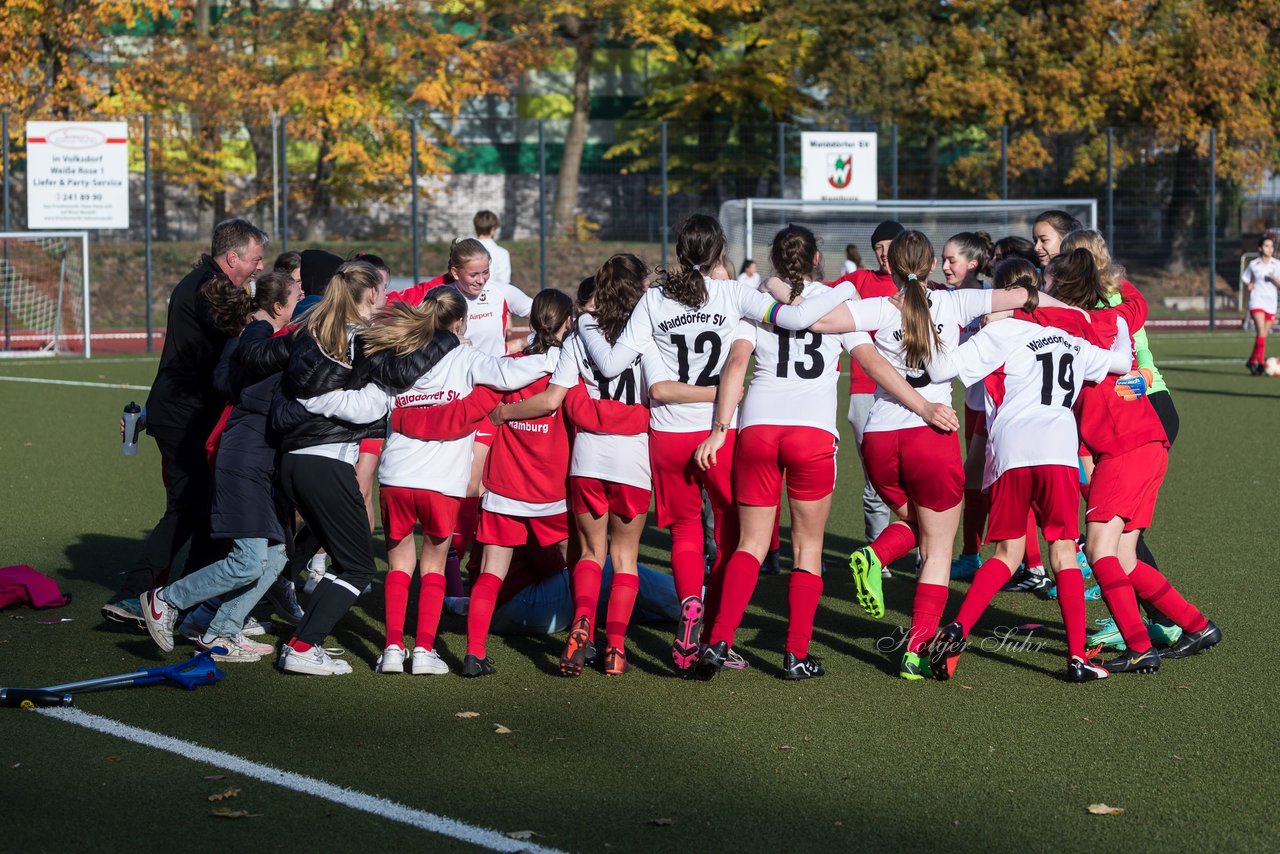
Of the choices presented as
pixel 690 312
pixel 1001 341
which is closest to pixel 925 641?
pixel 1001 341

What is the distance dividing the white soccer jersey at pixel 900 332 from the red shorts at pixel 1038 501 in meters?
0.44

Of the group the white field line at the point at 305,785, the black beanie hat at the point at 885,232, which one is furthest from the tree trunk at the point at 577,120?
the white field line at the point at 305,785

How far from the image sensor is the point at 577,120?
42.2 metres

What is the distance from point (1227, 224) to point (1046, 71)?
6.58 m

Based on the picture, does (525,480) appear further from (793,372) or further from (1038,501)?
(1038,501)

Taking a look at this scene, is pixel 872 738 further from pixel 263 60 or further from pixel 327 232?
pixel 263 60

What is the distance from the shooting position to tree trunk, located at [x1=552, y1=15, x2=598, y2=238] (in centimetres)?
3944

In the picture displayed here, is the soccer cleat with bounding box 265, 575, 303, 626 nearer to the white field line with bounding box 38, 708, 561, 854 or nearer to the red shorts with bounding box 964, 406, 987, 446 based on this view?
the white field line with bounding box 38, 708, 561, 854

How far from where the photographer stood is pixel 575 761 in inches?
203

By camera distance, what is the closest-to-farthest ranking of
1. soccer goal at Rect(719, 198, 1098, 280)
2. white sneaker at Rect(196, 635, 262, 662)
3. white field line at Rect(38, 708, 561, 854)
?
1. white field line at Rect(38, 708, 561, 854)
2. white sneaker at Rect(196, 635, 262, 662)
3. soccer goal at Rect(719, 198, 1098, 280)

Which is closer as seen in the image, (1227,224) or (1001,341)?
(1001,341)

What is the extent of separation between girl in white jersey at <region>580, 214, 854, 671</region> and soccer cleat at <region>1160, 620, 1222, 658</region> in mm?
2086

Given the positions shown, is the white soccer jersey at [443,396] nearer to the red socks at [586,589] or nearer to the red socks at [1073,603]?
the red socks at [586,589]

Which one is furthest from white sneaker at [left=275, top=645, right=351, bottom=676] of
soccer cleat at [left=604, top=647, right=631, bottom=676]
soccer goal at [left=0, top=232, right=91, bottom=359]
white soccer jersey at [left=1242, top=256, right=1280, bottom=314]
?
soccer goal at [left=0, top=232, right=91, bottom=359]
